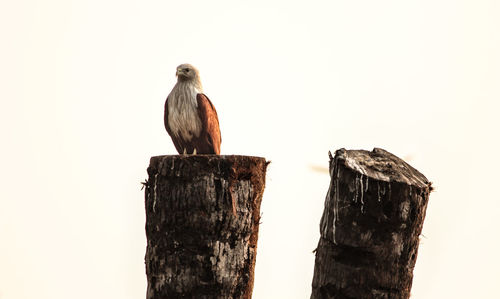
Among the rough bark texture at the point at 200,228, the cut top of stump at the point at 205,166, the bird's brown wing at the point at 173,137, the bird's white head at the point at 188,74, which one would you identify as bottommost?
the rough bark texture at the point at 200,228

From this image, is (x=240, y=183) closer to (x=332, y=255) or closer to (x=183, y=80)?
(x=332, y=255)

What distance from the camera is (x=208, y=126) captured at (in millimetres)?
7930

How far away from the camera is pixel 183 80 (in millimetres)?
8477

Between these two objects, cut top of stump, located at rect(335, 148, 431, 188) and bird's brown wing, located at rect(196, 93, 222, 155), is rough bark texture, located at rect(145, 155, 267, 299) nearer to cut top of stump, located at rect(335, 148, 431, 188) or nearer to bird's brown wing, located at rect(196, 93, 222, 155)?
cut top of stump, located at rect(335, 148, 431, 188)

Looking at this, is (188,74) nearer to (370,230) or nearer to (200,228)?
(200,228)

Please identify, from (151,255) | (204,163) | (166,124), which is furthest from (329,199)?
(166,124)

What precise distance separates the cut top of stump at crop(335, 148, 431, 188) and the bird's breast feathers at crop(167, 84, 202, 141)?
3.47m

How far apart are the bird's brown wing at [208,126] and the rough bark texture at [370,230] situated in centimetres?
344

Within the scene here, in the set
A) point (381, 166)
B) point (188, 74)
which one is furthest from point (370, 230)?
point (188, 74)

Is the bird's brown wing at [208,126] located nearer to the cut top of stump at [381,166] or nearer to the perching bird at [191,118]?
the perching bird at [191,118]

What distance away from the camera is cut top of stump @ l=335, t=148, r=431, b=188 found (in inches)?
184

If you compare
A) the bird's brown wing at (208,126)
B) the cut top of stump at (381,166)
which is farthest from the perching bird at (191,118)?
the cut top of stump at (381,166)

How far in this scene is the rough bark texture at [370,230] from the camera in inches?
181

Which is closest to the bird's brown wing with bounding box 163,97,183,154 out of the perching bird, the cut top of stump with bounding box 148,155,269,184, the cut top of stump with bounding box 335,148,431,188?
the perching bird
